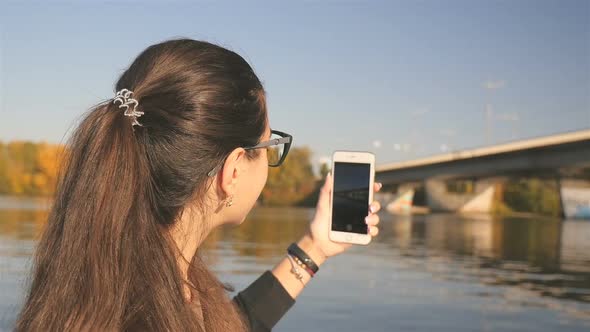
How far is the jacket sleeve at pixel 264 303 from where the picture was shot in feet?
8.21

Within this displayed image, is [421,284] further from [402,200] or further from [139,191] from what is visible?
[402,200]

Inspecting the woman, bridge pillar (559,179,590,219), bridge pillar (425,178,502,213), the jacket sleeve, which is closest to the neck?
the woman

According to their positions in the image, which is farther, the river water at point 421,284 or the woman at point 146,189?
the river water at point 421,284

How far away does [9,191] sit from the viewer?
66188mm

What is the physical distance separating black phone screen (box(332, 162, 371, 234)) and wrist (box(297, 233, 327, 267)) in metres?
0.12

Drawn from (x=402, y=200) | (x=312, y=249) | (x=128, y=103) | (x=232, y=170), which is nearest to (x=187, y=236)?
(x=232, y=170)

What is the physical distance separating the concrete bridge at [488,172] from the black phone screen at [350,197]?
34.8 meters

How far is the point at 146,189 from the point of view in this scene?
1.83 metres

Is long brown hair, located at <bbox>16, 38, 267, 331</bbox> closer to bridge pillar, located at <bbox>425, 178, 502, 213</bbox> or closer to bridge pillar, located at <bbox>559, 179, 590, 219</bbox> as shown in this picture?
bridge pillar, located at <bbox>559, 179, 590, 219</bbox>

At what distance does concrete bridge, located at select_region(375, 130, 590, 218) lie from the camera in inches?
1496

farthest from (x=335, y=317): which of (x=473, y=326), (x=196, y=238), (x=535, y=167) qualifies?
(x=535, y=167)

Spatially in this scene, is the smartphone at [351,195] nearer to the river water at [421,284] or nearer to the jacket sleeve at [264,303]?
the jacket sleeve at [264,303]

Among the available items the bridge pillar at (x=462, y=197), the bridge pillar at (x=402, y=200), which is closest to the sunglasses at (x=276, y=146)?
the bridge pillar at (x=462, y=197)

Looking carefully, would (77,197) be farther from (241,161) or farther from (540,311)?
(540,311)
